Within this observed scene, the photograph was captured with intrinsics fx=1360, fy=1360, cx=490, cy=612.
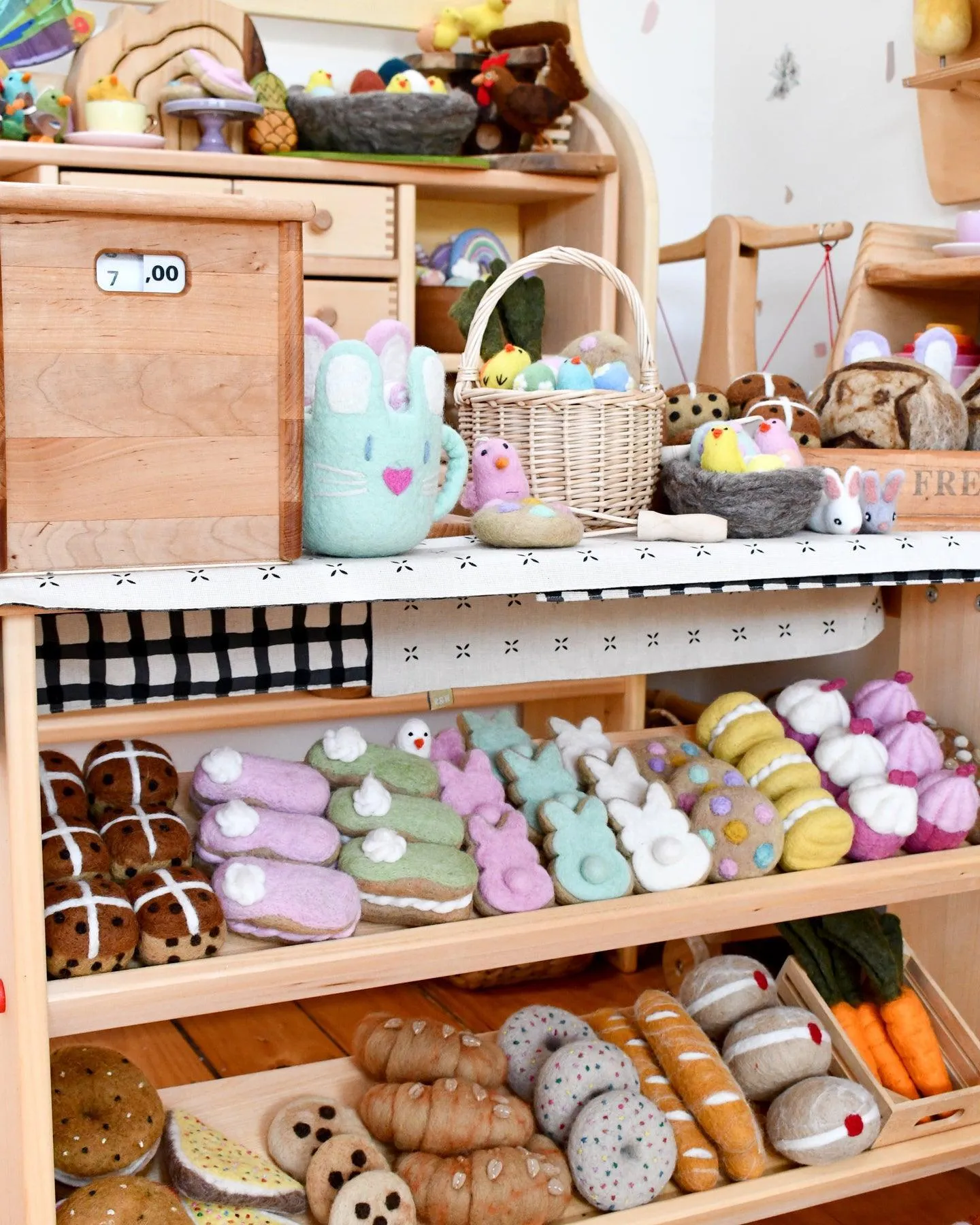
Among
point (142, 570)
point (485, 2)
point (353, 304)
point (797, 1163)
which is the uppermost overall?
point (485, 2)

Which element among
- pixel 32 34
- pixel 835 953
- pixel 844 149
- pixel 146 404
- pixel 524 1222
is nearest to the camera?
pixel 146 404

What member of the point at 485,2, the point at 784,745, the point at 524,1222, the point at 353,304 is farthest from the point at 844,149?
the point at 524,1222

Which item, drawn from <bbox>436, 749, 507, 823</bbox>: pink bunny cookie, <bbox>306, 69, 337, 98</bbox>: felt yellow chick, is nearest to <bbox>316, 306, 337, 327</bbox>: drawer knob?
<bbox>306, 69, 337, 98</bbox>: felt yellow chick

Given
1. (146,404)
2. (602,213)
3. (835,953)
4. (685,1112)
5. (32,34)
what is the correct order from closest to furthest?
(146,404) < (685,1112) < (835,953) < (32,34) < (602,213)

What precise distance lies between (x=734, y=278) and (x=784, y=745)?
989mm

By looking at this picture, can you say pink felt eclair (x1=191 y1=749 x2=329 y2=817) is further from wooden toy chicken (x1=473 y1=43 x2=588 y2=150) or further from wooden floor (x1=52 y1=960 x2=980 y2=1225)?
wooden toy chicken (x1=473 y1=43 x2=588 y2=150)

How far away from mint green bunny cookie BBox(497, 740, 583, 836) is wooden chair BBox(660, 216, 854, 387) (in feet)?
3.04

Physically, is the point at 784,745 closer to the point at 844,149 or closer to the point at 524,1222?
the point at 524,1222

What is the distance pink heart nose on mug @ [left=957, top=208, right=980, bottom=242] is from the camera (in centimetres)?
168

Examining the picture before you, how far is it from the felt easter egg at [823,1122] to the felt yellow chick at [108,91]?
152cm

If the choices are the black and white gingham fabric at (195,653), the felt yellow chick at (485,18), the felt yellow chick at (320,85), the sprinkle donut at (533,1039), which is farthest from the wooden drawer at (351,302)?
the sprinkle donut at (533,1039)

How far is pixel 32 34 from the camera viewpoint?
6.11ft

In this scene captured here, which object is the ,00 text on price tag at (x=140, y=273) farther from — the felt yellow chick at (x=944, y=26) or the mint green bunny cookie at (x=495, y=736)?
the felt yellow chick at (x=944, y=26)

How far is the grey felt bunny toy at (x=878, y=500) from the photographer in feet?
4.18
